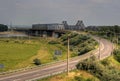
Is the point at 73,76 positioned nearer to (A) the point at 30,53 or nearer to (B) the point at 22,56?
(B) the point at 22,56

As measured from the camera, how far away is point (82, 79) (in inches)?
2430

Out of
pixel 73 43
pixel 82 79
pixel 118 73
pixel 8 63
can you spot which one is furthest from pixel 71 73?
pixel 73 43

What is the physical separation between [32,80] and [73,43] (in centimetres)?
10355

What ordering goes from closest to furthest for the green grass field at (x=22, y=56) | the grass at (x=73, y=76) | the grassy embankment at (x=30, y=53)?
the grass at (x=73, y=76)
the green grass field at (x=22, y=56)
the grassy embankment at (x=30, y=53)

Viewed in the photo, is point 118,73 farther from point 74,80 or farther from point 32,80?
point 32,80

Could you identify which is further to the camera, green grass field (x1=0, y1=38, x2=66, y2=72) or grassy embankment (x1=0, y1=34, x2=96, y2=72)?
grassy embankment (x1=0, y1=34, x2=96, y2=72)

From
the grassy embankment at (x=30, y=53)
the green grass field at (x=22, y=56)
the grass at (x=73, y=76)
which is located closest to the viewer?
the grass at (x=73, y=76)

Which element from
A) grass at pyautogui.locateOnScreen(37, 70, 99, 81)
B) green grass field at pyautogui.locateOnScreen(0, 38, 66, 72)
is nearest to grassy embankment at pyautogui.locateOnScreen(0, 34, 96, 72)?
green grass field at pyautogui.locateOnScreen(0, 38, 66, 72)

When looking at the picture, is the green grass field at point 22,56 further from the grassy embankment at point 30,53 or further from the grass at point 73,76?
the grass at point 73,76

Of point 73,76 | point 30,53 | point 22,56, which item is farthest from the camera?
point 30,53

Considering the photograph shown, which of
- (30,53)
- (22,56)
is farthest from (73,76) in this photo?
(30,53)

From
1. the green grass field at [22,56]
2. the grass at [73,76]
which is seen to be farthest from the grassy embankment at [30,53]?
the grass at [73,76]

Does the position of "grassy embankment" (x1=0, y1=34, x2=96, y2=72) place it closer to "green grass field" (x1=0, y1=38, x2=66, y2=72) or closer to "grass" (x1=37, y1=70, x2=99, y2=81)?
"green grass field" (x1=0, y1=38, x2=66, y2=72)

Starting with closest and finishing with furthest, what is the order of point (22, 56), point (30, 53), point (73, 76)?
point (73, 76)
point (22, 56)
point (30, 53)
